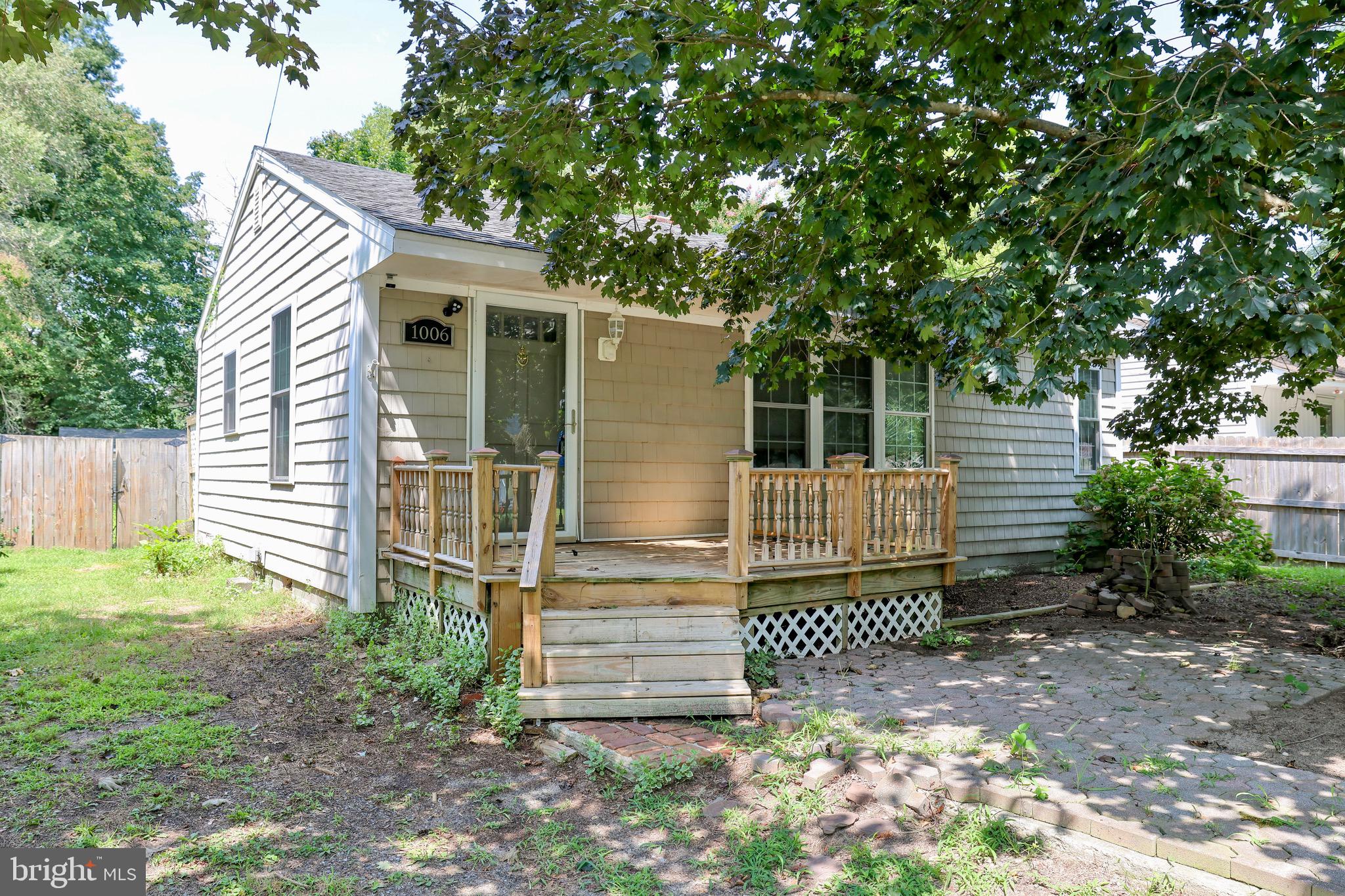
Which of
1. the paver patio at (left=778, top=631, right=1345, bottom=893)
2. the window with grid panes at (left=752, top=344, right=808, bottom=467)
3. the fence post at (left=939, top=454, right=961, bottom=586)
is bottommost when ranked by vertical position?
the paver patio at (left=778, top=631, right=1345, bottom=893)

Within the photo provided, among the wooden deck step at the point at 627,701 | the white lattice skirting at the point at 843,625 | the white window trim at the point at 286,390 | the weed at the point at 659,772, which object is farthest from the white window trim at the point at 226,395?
the weed at the point at 659,772

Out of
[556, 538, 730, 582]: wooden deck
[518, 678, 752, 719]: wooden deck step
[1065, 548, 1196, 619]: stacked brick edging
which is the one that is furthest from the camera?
[1065, 548, 1196, 619]: stacked brick edging

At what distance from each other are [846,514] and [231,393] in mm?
8319

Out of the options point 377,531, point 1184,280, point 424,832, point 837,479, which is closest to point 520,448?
point 377,531

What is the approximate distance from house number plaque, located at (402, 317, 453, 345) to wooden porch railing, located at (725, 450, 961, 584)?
2664mm

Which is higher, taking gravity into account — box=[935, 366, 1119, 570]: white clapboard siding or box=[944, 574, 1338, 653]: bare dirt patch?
box=[935, 366, 1119, 570]: white clapboard siding

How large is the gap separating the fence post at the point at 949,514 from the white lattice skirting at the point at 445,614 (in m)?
3.91

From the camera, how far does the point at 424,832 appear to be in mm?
3449

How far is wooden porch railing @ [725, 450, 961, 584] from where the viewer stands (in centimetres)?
546

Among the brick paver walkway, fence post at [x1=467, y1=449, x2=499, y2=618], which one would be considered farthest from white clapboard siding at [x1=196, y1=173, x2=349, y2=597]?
the brick paver walkway

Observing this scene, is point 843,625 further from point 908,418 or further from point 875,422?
point 908,418

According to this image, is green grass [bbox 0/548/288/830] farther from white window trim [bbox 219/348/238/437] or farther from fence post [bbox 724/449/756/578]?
fence post [bbox 724/449/756/578]

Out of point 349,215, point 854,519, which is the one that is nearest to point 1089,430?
point 854,519

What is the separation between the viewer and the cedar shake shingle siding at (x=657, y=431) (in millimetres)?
7332
